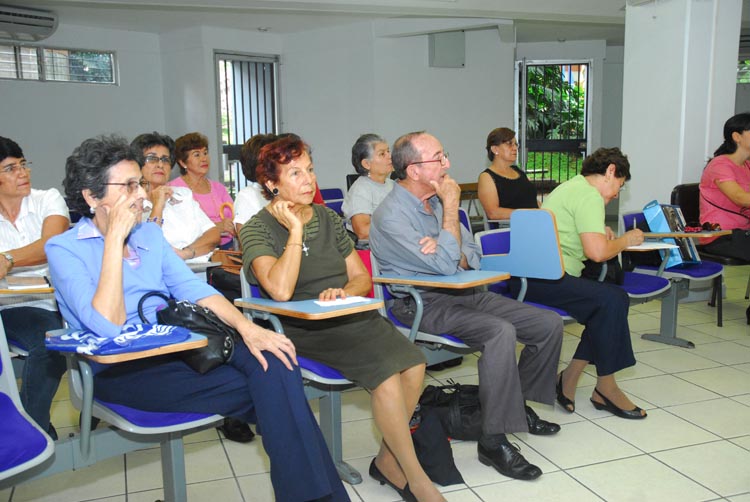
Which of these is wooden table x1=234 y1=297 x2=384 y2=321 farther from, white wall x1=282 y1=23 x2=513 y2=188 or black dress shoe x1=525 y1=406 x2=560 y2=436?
white wall x1=282 y1=23 x2=513 y2=188

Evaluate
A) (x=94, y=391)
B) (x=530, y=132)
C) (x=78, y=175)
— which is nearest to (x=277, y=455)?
(x=94, y=391)

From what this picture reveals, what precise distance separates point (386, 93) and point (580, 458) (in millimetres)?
6042

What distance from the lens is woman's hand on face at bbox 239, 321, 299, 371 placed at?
6.81 feet

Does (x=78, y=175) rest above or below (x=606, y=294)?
above

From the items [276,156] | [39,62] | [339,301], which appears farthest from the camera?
[39,62]

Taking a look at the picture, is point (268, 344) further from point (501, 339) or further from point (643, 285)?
point (643, 285)

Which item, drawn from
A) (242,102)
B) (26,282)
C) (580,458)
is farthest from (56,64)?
(580,458)

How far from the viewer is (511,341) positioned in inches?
106

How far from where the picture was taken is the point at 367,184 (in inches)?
176

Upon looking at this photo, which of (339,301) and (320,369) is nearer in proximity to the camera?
(339,301)

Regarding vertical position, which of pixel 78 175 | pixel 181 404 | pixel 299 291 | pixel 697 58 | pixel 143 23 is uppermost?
pixel 143 23

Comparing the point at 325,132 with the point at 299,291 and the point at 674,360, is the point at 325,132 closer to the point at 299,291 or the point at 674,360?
the point at 674,360

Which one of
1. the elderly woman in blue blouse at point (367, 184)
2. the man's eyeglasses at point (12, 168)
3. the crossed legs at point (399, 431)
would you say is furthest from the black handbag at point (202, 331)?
the elderly woman in blue blouse at point (367, 184)

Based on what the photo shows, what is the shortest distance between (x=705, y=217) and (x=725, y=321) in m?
0.74
